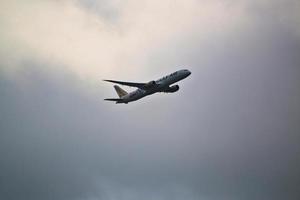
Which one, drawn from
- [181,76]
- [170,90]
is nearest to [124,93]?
[170,90]

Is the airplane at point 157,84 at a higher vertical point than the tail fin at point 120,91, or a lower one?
lower

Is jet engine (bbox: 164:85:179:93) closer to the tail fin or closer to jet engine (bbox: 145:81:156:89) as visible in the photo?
jet engine (bbox: 145:81:156:89)

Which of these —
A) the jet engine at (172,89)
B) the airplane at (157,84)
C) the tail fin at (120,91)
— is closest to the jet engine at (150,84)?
the airplane at (157,84)

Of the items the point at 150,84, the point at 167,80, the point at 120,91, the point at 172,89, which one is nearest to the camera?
the point at 167,80

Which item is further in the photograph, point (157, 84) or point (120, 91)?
point (120, 91)

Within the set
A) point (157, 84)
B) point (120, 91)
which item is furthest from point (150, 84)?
point (120, 91)

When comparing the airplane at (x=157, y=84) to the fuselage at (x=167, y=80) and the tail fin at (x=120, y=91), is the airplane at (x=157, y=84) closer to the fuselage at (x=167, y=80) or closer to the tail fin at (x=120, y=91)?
the fuselage at (x=167, y=80)

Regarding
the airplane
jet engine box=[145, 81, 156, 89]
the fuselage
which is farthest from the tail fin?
jet engine box=[145, 81, 156, 89]

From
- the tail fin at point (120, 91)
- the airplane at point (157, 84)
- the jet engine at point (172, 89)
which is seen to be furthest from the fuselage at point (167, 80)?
the tail fin at point (120, 91)

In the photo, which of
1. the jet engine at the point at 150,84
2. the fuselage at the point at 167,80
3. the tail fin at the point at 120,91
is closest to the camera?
the fuselage at the point at 167,80

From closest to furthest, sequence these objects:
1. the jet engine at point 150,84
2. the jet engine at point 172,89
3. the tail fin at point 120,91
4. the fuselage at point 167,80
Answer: the fuselage at point 167,80 → the jet engine at point 150,84 → the jet engine at point 172,89 → the tail fin at point 120,91

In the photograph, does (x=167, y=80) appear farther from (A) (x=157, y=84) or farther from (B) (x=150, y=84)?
(B) (x=150, y=84)

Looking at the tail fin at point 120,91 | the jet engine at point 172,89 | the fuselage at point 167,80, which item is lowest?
the fuselage at point 167,80

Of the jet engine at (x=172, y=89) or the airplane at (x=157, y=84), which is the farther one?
the jet engine at (x=172, y=89)
